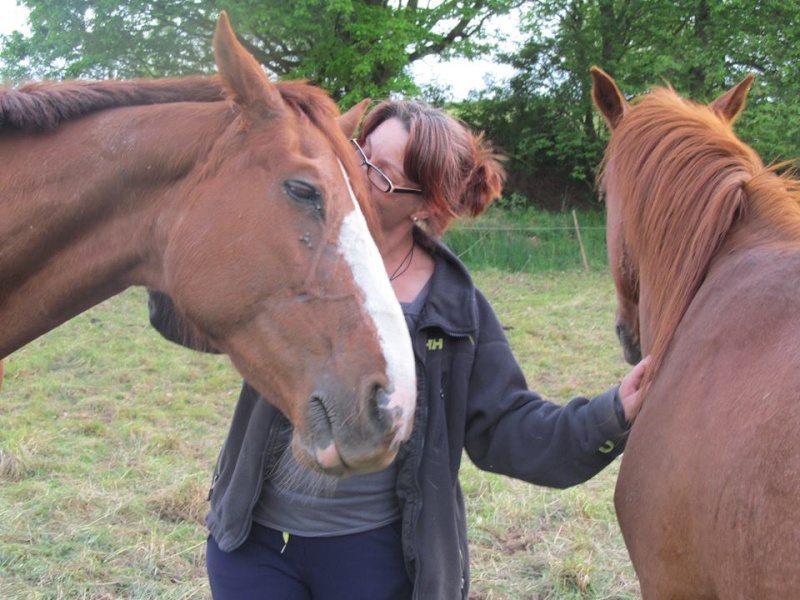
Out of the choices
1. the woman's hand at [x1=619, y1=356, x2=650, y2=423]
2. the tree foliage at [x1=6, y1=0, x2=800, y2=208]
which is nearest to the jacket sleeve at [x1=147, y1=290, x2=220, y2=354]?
the woman's hand at [x1=619, y1=356, x2=650, y2=423]

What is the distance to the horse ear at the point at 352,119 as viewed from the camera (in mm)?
2033

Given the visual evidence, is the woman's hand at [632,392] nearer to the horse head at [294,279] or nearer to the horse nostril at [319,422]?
the horse head at [294,279]

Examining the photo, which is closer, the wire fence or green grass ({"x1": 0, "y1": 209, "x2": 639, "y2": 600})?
green grass ({"x1": 0, "y1": 209, "x2": 639, "y2": 600})

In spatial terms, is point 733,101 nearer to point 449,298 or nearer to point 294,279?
point 449,298

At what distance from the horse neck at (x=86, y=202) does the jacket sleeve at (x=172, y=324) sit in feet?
0.52

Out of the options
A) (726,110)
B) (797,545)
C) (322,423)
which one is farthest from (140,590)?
(726,110)

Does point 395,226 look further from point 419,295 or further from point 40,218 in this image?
point 40,218

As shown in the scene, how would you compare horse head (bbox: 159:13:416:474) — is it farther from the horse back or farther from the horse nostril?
the horse back

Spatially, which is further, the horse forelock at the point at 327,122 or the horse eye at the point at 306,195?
the horse forelock at the point at 327,122

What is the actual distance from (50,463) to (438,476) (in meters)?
3.97

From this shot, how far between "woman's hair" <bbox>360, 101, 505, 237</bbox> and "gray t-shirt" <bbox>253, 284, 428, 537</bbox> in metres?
0.41

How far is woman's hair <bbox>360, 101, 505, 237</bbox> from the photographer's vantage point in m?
2.07

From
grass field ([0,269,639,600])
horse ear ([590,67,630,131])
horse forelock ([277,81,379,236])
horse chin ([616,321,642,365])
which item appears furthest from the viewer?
grass field ([0,269,639,600])

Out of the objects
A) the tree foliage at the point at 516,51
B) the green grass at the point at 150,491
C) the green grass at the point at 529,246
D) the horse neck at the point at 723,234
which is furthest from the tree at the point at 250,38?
the horse neck at the point at 723,234
